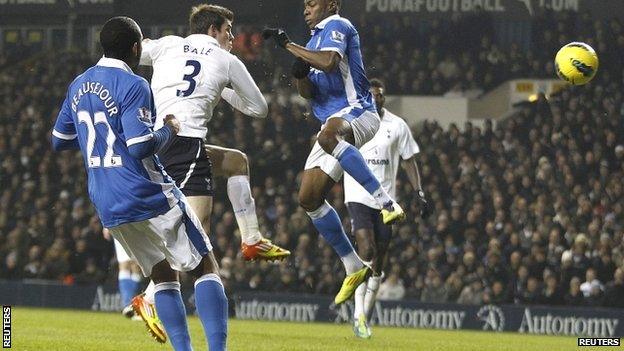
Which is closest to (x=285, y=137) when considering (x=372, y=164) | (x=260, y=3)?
(x=260, y=3)

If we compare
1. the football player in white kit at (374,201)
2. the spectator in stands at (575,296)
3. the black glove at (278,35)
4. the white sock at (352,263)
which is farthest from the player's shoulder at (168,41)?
the spectator in stands at (575,296)

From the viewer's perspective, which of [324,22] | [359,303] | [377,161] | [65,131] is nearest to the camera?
[65,131]

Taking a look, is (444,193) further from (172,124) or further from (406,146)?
(172,124)

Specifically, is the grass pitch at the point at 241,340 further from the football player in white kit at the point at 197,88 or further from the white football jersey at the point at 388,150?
the white football jersey at the point at 388,150

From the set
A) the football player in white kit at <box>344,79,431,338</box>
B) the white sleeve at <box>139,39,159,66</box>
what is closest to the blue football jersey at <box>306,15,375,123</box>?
the white sleeve at <box>139,39,159,66</box>

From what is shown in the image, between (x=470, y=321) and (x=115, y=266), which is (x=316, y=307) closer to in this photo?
(x=470, y=321)

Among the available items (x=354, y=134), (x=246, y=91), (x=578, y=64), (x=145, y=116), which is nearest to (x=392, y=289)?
(x=578, y=64)

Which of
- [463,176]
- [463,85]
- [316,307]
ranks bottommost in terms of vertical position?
[316,307]

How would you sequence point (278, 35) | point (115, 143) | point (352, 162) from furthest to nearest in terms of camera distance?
point (352, 162)
point (278, 35)
point (115, 143)

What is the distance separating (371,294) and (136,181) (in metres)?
6.63

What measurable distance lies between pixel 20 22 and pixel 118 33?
19.6 m

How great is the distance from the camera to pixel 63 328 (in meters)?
12.6

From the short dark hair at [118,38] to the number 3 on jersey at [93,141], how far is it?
36cm

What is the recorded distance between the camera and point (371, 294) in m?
13.2
